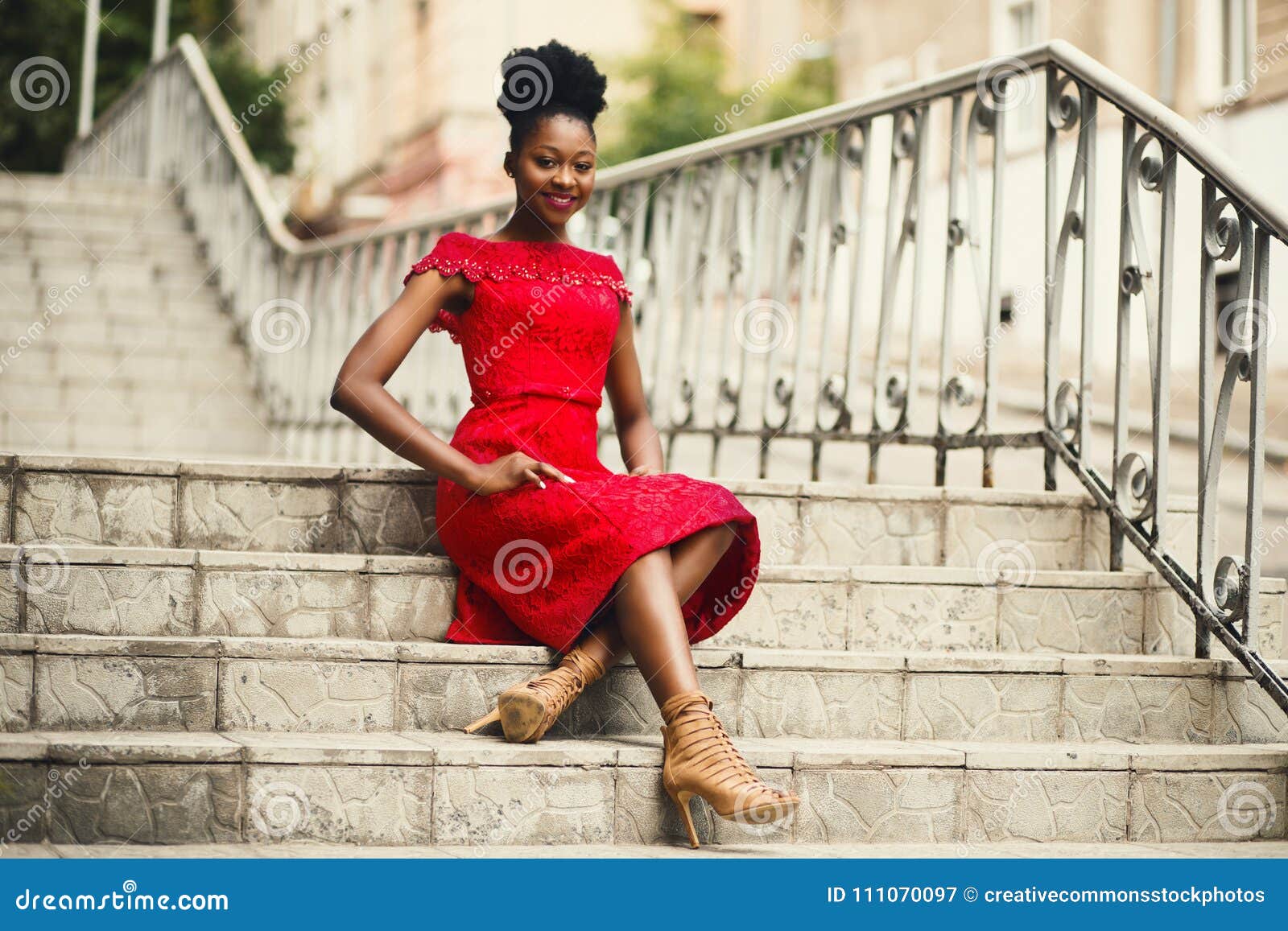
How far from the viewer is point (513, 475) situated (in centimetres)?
336

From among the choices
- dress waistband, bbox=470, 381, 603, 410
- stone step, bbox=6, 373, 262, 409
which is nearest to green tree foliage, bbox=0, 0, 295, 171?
stone step, bbox=6, 373, 262, 409

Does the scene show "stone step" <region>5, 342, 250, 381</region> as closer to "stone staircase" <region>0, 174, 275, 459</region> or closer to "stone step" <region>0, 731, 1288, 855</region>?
"stone staircase" <region>0, 174, 275, 459</region>

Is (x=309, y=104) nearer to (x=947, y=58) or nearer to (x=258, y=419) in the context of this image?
(x=947, y=58)

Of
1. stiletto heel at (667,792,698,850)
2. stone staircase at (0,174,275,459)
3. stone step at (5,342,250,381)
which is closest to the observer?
stiletto heel at (667,792,698,850)

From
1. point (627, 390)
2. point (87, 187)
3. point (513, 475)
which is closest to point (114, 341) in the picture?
point (87, 187)

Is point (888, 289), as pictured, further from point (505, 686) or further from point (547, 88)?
point (505, 686)

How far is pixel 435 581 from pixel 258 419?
4989mm

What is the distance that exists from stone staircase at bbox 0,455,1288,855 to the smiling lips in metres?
0.74

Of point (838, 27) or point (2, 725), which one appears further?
point (838, 27)

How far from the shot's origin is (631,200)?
19.1 feet

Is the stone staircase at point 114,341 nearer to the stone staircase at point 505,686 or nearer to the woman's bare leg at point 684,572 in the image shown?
the stone staircase at point 505,686

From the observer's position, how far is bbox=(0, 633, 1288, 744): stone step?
315 cm

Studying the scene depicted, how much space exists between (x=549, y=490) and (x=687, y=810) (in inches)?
29.6

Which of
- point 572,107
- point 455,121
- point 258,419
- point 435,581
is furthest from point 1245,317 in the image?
point 455,121
